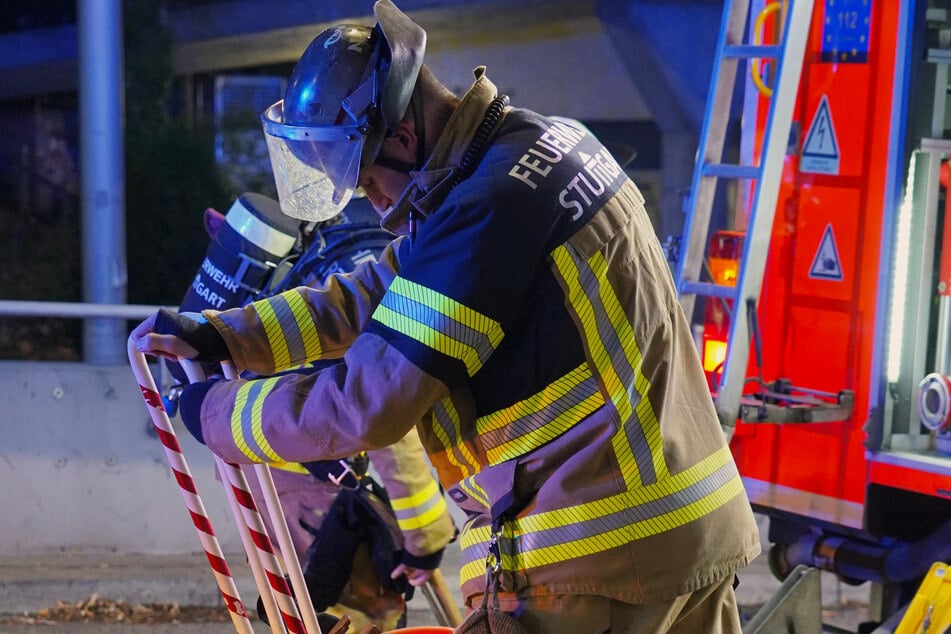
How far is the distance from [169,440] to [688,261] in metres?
2.08

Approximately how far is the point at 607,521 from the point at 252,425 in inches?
26.8

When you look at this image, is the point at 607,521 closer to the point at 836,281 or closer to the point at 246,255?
the point at 246,255

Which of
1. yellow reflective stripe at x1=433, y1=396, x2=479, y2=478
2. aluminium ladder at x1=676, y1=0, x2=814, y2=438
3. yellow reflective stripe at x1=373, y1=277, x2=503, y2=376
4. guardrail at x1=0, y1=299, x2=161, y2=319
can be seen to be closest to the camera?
yellow reflective stripe at x1=373, y1=277, x2=503, y2=376

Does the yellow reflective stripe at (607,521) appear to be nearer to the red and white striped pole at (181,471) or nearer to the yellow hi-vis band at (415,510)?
the red and white striped pole at (181,471)

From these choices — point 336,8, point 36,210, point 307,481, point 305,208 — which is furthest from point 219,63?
point 305,208

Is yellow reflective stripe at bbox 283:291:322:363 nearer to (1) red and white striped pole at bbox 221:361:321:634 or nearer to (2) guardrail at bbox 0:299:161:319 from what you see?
(1) red and white striped pole at bbox 221:361:321:634

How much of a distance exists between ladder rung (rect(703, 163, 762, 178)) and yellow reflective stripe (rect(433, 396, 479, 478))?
74.7 inches

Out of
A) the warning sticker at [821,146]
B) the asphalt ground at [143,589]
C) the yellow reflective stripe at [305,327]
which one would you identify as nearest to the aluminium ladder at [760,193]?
the warning sticker at [821,146]

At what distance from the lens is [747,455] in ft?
14.7

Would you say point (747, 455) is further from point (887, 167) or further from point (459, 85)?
point (459, 85)

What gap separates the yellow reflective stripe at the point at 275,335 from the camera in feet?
9.18

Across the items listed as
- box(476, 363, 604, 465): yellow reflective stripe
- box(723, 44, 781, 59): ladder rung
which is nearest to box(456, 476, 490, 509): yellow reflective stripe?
box(476, 363, 604, 465): yellow reflective stripe

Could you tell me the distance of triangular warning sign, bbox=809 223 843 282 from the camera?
4.14 meters

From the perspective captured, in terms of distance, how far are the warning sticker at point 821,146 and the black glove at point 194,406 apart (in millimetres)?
2436
